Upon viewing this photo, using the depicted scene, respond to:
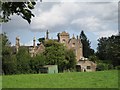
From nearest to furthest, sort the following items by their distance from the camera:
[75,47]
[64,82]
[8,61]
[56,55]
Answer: [64,82]
[8,61]
[56,55]
[75,47]

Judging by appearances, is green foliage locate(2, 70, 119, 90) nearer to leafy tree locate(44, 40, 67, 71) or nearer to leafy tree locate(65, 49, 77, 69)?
leafy tree locate(44, 40, 67, 71)

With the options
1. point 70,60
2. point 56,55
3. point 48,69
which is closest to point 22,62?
point 48,69

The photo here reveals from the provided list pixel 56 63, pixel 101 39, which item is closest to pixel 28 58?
pixel 56 63

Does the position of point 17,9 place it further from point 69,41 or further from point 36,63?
point 69,41

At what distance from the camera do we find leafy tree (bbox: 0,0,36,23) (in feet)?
19.6

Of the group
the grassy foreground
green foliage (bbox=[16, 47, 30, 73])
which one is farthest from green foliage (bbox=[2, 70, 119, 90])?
green foliage (bbox=[16, 47, 30, 73])

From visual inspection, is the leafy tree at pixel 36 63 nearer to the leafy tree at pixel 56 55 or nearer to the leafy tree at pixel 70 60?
the leafy tree at pixel 56 55

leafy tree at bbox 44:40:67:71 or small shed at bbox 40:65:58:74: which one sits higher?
leafy tree at bbox 44:40:67:71

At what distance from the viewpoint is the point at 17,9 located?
614 centimetres

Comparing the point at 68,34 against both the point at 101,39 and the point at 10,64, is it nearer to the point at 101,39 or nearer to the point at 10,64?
the point at 10,64

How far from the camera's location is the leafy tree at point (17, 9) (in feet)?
19.6

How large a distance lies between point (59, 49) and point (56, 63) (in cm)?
521

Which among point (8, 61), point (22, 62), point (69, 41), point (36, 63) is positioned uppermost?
point (69, 41)

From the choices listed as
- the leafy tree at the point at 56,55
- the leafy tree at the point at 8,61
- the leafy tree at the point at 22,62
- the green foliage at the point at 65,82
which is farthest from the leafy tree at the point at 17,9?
the leafy tree at the point at 56,55
